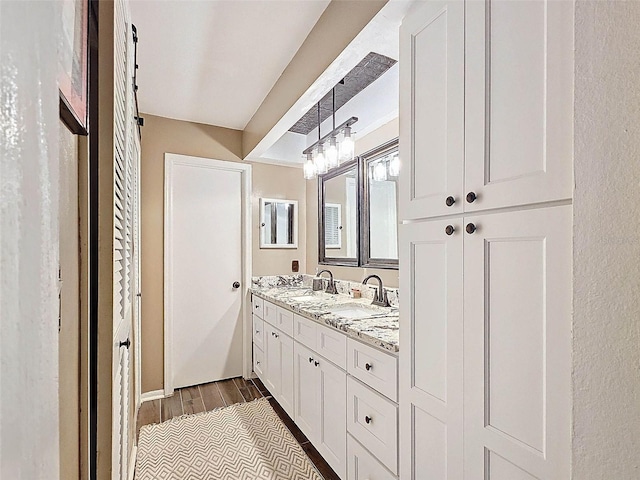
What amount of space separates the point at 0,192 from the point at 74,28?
2.06 ft

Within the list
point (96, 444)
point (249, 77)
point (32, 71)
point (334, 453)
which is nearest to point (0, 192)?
point (32, 71)

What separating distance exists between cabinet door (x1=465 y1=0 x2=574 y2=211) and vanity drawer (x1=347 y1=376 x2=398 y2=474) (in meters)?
0.88

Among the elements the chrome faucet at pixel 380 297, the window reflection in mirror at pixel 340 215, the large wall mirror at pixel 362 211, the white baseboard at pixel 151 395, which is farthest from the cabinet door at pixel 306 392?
the white baseboard at pixel 151 395

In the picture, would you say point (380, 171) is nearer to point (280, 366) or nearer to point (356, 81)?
point (356, 81)

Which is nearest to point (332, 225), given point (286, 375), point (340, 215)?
point (340, 215)

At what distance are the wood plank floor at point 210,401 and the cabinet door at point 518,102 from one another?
6.45 ft

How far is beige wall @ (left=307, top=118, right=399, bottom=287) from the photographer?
2.40 m

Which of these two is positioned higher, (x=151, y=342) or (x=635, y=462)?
(x=635, y=462)

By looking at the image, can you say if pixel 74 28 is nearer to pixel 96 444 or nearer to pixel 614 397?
pixel 96 444

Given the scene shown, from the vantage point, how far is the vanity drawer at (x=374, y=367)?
1.32 metres

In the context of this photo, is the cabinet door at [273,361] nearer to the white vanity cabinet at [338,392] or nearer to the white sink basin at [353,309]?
the white vanity cabinet at [338,392]

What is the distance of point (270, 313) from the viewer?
2.72 metres

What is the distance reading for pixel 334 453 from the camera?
5.78 ft

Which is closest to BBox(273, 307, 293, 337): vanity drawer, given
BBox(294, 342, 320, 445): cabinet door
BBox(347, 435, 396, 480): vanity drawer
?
BBox(294, 342, 320, 445): cabinet door
